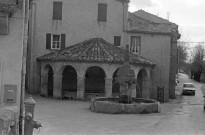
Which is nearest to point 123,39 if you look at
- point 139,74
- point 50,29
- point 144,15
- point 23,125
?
point 139,74

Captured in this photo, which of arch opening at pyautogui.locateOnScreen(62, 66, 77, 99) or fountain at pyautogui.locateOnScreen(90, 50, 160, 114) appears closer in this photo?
fountain at pyautogui.locateOnScreen(90, 50, 160, 114)

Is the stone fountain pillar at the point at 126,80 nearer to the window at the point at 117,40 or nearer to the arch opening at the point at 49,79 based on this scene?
the arch opening at the point at 49,79

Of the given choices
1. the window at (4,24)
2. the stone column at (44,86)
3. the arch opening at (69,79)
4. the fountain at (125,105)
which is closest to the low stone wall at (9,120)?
the window at (4,24)

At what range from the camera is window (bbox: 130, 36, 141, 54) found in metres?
35.7

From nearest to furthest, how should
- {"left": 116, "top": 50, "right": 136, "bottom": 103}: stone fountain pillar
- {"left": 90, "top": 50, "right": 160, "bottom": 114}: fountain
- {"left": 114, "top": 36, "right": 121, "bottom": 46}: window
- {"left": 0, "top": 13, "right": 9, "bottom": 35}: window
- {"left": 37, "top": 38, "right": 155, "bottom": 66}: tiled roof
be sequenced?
{"left": 0, "top": 13, "right": 9, "bottom": 35}: window
{"left": 90, "top": 50, "right": 160, "bottom": 114}: fountain
{"left": 116, "top": 50, "right": 136, "bottom": 103}: stone fountain pillar
{"left": 37, "top": 38, "right": 155, "bottom": 66}: tiled roof
{"left": 114, "top": 36, "right": 121, "bottom": 46}: window

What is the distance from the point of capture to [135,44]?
117ft

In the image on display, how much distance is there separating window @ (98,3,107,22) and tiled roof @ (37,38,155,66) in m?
1.91

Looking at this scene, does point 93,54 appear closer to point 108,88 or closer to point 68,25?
point 108,88

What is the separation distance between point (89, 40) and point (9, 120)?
26383 mm

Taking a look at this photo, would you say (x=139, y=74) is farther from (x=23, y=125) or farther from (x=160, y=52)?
(x=23, y=125)

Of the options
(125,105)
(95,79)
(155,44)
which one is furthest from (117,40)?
(125,105)

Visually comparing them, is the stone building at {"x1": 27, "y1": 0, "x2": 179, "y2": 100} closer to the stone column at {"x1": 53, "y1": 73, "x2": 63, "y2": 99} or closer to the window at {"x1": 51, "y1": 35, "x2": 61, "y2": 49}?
the window at {"x1": 51, "y1": 35, "x2": 61, "y2": 49}

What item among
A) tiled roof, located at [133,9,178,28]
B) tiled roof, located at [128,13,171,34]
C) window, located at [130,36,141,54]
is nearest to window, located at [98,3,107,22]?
tiled roof, located at [128,13,171,34]

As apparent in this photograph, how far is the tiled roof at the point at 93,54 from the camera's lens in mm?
30719
